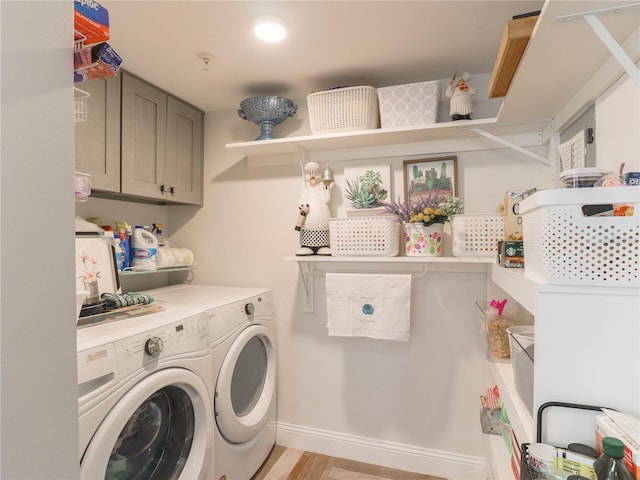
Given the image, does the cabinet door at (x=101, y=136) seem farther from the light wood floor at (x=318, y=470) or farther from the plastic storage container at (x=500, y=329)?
the plastic storage container at (x=500, y=329)

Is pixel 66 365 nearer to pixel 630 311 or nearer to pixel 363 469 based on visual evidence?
pixel 630 311

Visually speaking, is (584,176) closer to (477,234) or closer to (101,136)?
(477,234)

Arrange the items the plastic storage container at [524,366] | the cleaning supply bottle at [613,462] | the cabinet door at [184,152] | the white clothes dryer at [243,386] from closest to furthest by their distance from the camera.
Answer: the cleaning supply bottle at [613,462] → the plastic storage container at [524,366] → the white clothes dryer at [243,386] → the cabinet door at [184,152]

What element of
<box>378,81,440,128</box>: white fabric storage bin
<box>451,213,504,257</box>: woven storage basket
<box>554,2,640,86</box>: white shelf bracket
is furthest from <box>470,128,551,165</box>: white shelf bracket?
<box>554,2,640,86</box>: white shelf bracket

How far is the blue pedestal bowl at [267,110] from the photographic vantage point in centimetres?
198

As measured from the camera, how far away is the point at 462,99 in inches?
67.0

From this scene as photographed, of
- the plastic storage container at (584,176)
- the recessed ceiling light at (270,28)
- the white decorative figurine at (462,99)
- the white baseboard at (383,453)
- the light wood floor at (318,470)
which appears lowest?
the light wood floor at (318,470)

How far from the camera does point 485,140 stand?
1840mm

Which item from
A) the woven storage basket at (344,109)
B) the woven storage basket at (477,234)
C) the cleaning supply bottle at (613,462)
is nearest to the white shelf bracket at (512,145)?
the woven storage basket at (477,234)

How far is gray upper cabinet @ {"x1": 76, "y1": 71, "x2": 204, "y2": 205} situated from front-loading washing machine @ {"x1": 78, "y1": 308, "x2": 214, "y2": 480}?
79 cm

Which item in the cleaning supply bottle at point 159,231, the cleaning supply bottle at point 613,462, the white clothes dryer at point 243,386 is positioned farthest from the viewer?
the cleaning supply bottle at point 159,231

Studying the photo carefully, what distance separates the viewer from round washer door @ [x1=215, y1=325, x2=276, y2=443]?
159 centimetres

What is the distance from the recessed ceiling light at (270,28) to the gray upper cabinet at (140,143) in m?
0.80

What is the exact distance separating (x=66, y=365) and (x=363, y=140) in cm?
169
